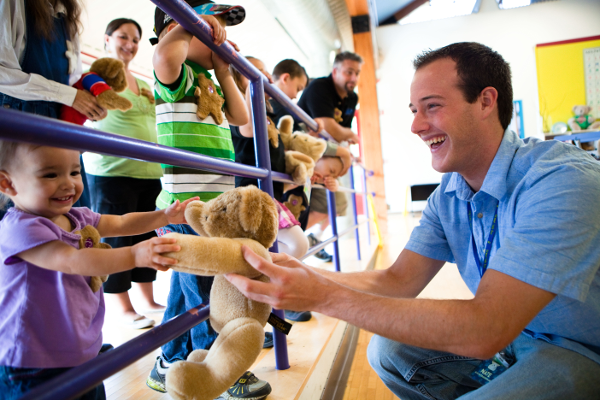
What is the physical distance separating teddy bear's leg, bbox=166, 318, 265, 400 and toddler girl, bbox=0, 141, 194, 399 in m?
0.14

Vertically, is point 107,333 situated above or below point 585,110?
below

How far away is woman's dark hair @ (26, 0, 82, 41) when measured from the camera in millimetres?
909

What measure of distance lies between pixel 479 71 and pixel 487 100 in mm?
72

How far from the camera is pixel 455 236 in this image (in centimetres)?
102

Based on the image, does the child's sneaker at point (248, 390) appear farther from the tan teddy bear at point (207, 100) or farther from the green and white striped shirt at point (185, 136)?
the tan teddy bear at point (207, 100)

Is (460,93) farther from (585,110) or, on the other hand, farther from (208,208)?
(585,110)

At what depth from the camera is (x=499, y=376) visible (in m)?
0.78

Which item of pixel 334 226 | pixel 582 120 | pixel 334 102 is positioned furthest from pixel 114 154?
pixel 582 120

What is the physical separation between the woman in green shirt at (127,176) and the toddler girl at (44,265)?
35.8 inches

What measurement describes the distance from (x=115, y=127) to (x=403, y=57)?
7879 millimetres

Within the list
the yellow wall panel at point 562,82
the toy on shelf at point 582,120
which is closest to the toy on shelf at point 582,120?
the toy on shelf at point 582,120

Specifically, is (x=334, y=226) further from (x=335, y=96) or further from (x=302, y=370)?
(x=302, y=370)

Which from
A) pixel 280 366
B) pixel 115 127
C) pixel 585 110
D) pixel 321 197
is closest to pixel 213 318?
pixel 280 366

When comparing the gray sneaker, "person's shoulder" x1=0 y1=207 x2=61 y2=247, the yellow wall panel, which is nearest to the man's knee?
"person's shoulder" x1=0 y1=207 x2=61 y2=247
